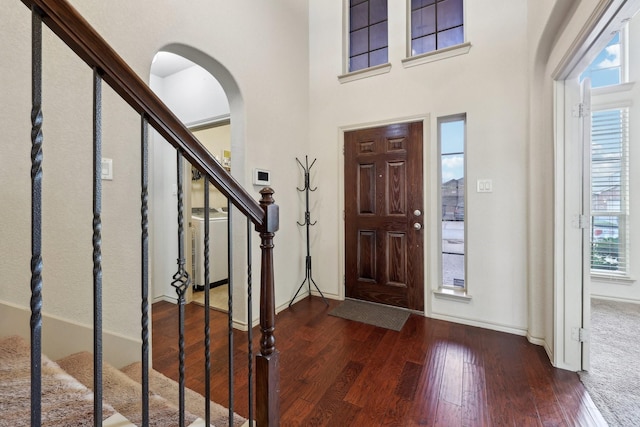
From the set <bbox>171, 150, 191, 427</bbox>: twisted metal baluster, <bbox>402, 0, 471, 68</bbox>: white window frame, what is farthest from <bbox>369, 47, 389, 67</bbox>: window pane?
<bbox>171, 150, 191, 427</bbox>: twisted metal baluster

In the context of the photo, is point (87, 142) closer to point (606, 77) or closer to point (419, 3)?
point (419, 3)

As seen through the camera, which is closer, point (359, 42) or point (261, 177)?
point (261, 177)

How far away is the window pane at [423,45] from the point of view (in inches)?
110

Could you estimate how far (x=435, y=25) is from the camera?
2781 millimetres

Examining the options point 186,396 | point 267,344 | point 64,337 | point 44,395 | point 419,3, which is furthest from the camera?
point 419,3

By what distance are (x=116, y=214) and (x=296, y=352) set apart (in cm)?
152

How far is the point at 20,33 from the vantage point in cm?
128

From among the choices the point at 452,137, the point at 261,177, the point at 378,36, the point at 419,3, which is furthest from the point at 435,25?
the point at 261,177

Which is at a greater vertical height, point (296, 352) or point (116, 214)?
point (116, 214)

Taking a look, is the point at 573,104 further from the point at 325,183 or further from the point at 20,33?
the point at 20,33

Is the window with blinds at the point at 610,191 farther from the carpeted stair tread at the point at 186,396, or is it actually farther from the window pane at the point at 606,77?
the carpeted stair tread at the point at 186,396

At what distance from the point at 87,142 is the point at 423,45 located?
2976 millimetres

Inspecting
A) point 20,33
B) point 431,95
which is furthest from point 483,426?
point 20,33

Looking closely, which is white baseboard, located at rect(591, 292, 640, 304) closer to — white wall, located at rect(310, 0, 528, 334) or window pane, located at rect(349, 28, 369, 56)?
white wall, located at rect(310, 0, 528, 334)
